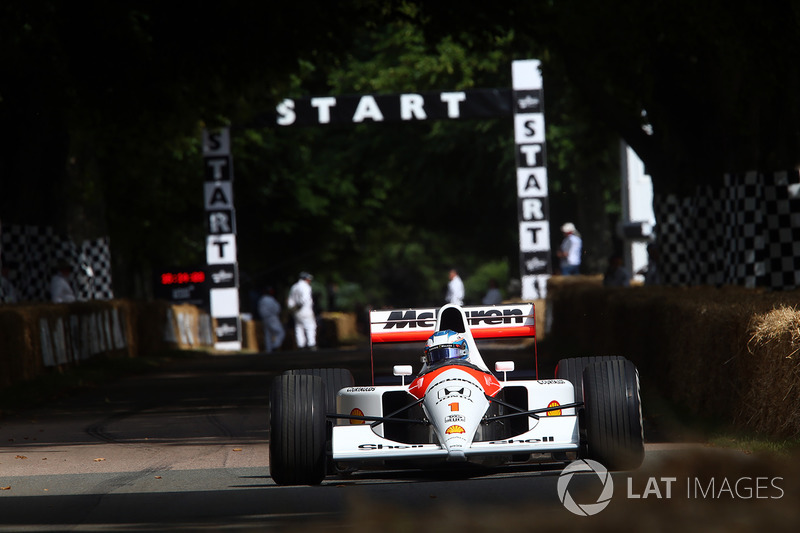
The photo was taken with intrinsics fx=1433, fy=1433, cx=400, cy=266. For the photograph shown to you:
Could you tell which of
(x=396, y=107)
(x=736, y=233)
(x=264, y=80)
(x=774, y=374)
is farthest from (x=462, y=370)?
(x=396, y=107)

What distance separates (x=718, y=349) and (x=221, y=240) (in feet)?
73.7

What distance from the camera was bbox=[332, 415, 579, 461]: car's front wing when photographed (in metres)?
8.16

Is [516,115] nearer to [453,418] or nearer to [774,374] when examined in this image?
[774,374]

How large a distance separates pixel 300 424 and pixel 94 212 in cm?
2218

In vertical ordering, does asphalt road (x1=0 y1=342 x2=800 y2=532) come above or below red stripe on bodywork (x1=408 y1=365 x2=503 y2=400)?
below

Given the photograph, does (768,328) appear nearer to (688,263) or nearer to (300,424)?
(300,424)

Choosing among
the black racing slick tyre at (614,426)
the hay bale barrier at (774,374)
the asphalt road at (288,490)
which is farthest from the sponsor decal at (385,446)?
the hay bale barrier at (774,374)

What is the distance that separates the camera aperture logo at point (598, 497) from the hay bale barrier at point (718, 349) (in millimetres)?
1607

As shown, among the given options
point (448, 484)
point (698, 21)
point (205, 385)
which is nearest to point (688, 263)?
point (698, 21)

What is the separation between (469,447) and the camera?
26.7ft

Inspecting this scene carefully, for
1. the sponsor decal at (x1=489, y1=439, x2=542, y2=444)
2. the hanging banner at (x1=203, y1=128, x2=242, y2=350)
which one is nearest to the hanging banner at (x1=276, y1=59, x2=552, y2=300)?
the hanging banner at (x1=203, y1=128, x2=242, y2=350)

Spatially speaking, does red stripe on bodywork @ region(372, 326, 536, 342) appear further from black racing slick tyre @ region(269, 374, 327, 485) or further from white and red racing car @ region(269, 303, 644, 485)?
black racing slick tyre @ region(269, 374, 327, 485)

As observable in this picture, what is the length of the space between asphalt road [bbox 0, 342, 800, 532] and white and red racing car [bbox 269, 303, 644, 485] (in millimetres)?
191

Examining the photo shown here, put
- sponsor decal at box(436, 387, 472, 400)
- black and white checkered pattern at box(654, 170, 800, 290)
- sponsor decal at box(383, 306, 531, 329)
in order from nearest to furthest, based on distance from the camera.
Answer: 1. sponsor decal at box(436, 387, 472, 400)
2. sponsor decal at box(383, 306, 531, 329)
3. black and white checkered pattern at box(654, 170, 800, 290)
